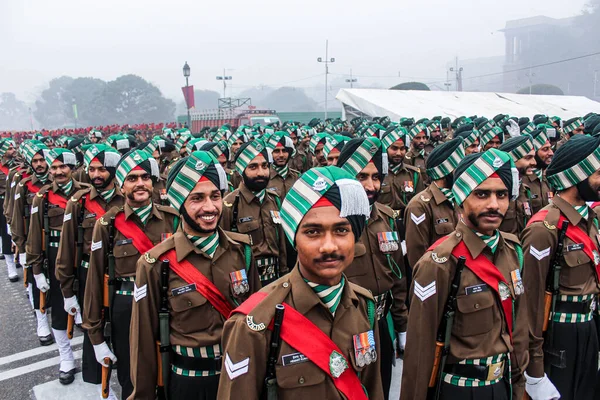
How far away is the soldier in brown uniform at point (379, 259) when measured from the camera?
427 centimetres

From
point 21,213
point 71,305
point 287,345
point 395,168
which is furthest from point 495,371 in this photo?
point 21,213

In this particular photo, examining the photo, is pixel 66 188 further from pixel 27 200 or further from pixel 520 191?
pixel 520 191

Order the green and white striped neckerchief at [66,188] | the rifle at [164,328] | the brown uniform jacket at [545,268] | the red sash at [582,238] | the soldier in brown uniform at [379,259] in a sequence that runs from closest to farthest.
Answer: the rifle at [164,328]
the brown uniform jacket at [545,268]
the red sash at [582,238]
the soldier in brown uniform at [379,259]
the green and white striped neckerchief at [66,188]

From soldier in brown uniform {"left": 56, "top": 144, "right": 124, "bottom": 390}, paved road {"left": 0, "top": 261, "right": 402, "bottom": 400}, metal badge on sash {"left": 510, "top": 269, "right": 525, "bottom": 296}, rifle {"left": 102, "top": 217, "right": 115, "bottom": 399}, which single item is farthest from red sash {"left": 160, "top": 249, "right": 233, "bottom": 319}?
paved road {"left": 0, "top": 261, "right": 402, "bottom": 400}

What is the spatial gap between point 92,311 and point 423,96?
29582 mm

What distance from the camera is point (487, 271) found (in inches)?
125

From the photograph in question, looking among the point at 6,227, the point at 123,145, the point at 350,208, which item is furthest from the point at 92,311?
the point at 6,227

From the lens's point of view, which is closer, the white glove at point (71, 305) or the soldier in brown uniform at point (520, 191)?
the white glove at point (71, 305)

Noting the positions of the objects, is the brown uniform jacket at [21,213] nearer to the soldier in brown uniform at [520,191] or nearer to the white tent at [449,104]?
the soldier in brown uniform at [520,191]

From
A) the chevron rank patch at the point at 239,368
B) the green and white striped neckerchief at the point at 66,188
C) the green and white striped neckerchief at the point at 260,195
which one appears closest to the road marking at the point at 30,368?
the green and white striped neckerchief at the point at 66,188

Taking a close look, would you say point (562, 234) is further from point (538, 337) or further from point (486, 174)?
point (486, 174)

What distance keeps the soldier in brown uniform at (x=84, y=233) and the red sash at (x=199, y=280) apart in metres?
2.20

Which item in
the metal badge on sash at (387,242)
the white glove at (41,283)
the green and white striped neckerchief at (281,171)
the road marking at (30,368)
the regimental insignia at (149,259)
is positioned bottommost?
the road marking at (30,368)

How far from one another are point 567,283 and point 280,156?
566 centimetres
